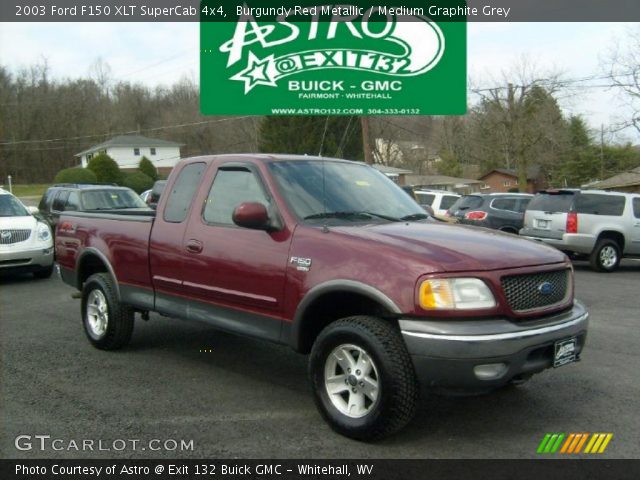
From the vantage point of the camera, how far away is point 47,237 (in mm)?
11414

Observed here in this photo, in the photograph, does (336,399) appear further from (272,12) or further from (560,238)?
(272,12)

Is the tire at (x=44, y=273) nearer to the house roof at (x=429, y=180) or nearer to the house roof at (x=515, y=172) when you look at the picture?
the house roof at (x=429, y=180)

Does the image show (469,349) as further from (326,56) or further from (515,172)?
(515,172)

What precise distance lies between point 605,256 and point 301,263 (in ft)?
34.8

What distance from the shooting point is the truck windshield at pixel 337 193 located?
4.64m

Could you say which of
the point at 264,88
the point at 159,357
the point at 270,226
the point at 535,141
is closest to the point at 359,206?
the point at 270,226

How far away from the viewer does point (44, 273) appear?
11.7 m

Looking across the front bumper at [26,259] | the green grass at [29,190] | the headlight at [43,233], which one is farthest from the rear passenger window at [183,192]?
the green grass at [29,190]

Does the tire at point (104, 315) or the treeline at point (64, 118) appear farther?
the treeline at point (64, 118)

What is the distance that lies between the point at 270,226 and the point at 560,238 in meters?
9.88

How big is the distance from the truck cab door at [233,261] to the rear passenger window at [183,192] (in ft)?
0.57

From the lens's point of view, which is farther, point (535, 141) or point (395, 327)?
point (535, 141)

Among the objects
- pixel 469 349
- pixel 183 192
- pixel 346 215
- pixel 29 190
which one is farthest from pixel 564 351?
pixel 29 190

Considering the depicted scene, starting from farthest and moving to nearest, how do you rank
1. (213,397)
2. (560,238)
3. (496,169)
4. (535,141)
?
(496,169), (535,141), (560,238), (213,397)
